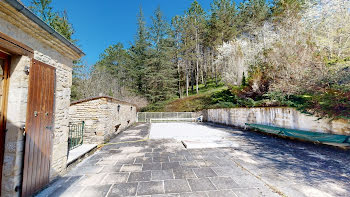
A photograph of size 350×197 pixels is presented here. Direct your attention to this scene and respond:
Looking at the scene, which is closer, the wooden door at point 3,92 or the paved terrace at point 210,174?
the wooden door at point 3,92

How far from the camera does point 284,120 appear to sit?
5945mm

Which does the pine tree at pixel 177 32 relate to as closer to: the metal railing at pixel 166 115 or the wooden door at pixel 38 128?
the metal railing at pixel 166 115

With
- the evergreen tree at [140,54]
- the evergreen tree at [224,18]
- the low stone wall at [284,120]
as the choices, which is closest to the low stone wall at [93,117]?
the low stone wall at [284,120]

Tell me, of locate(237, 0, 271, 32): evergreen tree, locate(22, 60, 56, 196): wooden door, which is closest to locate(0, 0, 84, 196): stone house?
locate(22, 60, 56, 196): wooden door

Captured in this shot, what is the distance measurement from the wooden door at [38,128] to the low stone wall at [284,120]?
25.8ft

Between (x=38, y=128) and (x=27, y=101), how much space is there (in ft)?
1.64

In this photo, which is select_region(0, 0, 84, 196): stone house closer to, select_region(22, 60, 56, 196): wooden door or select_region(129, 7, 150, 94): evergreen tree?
select_region(22, 60, 56, 196): wooden door

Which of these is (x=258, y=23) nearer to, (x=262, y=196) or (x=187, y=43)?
(x=187, y=43)

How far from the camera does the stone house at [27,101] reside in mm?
1845

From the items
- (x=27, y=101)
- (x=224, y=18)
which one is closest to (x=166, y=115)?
(x=27, y=101)

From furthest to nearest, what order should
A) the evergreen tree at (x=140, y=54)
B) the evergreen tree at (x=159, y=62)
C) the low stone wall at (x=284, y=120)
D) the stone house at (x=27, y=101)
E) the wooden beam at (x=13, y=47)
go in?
the evergreen tree at (x=140, y=54) → the evergreen tree at (x=159, y=62) → the low stone wall at (x=284, y=120) → the stone house at (x=27, y=101) → the wooden beam at (x=13, y=47)

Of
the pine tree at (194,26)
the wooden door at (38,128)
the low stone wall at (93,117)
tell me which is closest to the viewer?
the wooden door at (38,128)

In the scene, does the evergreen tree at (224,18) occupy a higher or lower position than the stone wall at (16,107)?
higher

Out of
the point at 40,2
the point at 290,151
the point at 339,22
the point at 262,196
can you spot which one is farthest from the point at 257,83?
the point at 40,2
